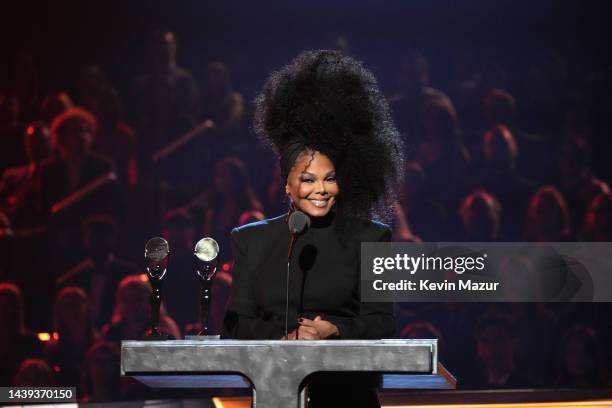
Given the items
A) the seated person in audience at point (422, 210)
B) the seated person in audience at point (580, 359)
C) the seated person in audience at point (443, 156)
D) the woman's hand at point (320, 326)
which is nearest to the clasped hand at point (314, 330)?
the woman's hand at point (320, 326)

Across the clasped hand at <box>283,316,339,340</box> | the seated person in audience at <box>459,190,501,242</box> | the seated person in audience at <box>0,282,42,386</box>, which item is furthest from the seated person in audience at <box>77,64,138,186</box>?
the clasped hand at <box>283,316,339,340</box>

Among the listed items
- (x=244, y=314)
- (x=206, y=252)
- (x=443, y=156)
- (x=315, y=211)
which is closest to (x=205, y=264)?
(x=206, y=252)

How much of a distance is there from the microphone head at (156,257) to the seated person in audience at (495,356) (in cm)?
376

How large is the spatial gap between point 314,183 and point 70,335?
11.1 feet

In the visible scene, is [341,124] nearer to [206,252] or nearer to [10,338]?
[206,252]

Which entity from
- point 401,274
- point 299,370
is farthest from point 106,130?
point 299,370

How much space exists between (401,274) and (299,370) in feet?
11.1

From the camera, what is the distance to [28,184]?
5.63m

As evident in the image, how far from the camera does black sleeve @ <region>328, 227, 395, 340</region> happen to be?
2496 millimetres

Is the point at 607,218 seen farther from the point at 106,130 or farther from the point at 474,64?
the point at 106,130

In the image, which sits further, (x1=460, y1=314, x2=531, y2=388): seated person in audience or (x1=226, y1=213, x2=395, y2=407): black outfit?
(x1=460, y1=314, x2=531, y2=388): seated person in audience

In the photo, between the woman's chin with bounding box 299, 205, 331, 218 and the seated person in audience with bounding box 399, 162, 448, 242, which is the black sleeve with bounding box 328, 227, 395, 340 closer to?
the woman's chin with bounding box 299, 205, 331, 218

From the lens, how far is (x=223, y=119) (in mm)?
5707

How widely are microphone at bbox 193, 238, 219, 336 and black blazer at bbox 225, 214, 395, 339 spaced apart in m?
0.15
